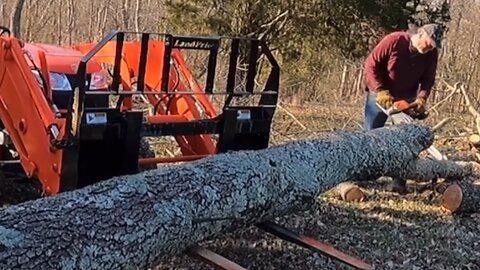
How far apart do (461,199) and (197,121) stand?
2.86m

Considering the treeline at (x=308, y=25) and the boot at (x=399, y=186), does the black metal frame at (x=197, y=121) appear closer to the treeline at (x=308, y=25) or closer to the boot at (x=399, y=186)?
the boot at (x=399, y=186)

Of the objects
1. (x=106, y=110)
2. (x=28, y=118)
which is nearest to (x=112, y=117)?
(x=106, y=110)

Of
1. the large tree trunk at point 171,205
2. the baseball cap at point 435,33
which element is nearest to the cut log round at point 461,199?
the large tree trunk at point 171,205

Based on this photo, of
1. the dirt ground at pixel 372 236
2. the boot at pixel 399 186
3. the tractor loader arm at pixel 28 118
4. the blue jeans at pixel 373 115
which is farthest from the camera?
the boot at pixel 399 186

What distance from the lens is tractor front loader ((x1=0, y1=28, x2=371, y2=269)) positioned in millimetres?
4855

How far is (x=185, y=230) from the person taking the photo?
13.9ft

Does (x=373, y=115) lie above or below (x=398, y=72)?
below

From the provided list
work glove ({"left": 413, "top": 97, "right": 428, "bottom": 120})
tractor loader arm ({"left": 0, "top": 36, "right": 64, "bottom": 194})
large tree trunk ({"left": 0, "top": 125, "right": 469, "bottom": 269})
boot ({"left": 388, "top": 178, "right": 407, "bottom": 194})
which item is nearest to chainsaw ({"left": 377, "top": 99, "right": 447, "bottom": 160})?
work glove ({"left": 413, "top": 97, "right": 428, "bottom": 120})

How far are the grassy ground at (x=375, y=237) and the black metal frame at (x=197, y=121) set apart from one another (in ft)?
2.60

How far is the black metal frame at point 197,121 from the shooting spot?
15.8 feet

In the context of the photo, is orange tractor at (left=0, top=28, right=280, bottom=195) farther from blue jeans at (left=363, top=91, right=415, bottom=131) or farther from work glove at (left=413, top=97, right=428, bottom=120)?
work glove at (left=413, top=97, right=428, bottom=120)

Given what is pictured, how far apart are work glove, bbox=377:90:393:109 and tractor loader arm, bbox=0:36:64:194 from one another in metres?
3.31

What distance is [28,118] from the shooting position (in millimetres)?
5062

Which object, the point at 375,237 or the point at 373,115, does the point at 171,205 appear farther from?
the point at 373,115
